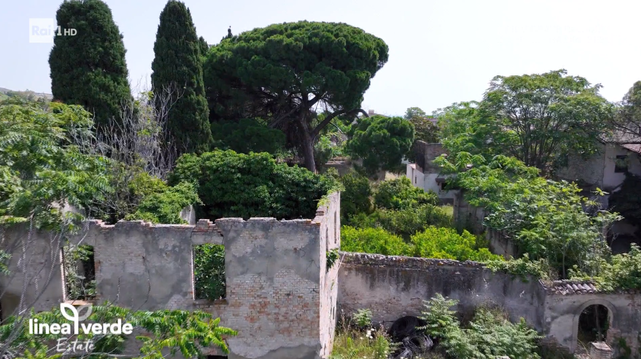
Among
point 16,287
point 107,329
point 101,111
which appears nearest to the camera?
point 107,329

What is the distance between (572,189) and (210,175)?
13149 millimetres

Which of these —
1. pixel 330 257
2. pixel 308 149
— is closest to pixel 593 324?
pixel 330 257

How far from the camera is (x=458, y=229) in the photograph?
68.8 feet

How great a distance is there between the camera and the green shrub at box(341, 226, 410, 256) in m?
16.5

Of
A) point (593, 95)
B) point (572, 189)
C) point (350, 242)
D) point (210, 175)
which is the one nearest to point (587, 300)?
point (572, 189)

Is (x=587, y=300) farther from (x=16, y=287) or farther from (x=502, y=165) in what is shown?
(x=16, y=287)

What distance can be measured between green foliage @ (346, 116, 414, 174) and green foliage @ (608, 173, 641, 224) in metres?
11.6

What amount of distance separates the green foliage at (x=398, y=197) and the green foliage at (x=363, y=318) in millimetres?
10394

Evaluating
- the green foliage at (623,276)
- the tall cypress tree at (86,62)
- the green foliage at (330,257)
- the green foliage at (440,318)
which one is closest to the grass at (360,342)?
the green foliage at (440,318)

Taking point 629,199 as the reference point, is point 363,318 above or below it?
below

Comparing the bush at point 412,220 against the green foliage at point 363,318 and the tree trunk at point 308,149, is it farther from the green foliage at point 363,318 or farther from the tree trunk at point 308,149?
the green foliage at point 363,318

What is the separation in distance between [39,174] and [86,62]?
8.19m

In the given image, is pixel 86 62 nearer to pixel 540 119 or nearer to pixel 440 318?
pixel 440 318

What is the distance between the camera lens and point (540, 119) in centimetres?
2267
